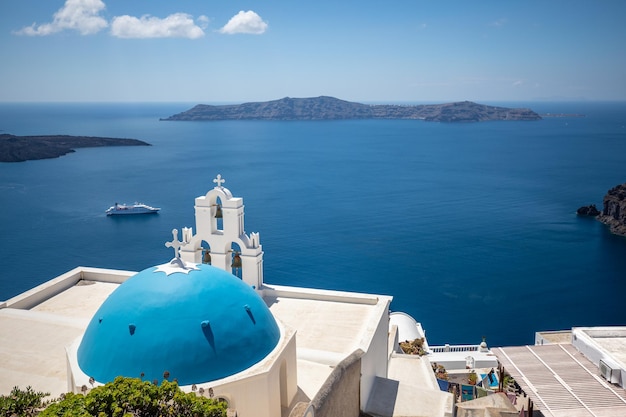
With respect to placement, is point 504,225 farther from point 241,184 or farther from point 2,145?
point 2,145

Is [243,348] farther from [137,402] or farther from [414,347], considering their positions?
[414,347]

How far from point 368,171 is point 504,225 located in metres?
35.5

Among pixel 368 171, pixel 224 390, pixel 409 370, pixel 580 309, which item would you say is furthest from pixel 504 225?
pixel 224 390

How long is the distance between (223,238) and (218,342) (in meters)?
5.86

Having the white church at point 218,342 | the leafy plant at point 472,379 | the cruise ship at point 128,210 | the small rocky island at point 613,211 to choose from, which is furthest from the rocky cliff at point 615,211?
the white church at point 218,342

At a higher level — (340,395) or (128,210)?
(340,395)

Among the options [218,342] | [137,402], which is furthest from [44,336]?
[137,402]

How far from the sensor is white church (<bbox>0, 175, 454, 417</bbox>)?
9.12 meters

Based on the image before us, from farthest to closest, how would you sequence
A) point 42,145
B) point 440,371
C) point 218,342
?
point 42,145 → point 440,371 → point 218,342

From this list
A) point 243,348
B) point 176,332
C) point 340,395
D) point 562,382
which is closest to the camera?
point 176,332

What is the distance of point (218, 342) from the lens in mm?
9406

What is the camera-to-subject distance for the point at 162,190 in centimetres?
7225

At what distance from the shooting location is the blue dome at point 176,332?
29.6ft

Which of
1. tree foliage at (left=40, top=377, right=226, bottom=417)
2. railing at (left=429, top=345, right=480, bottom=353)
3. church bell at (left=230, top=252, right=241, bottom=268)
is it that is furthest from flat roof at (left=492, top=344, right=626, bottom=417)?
tree foliage at (left=40, top=377, right=226, bottom=417)
